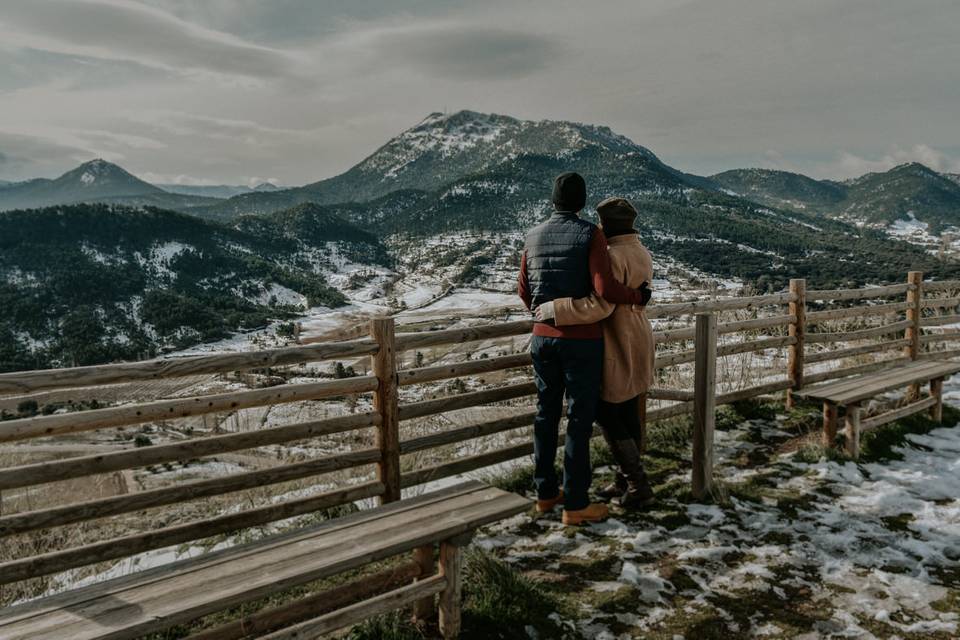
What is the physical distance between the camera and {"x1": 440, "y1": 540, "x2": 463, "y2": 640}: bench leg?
2.74 meters

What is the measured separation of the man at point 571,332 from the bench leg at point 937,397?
13.8 feet

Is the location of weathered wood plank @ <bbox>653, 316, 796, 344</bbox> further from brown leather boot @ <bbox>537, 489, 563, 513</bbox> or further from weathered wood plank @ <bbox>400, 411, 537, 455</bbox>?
brown leather boot @ <bbox>537, 489, 563, 513</bbox>

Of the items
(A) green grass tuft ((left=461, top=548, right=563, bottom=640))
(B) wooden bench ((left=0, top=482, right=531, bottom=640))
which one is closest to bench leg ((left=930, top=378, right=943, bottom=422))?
(A) green grass tuft ((left=461, top=548, right=563, bottom=640))

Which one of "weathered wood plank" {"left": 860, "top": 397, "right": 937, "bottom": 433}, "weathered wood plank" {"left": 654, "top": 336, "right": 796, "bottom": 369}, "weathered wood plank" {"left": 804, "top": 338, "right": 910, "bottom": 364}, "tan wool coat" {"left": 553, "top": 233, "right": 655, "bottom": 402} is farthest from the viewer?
"weathered wood plank" {"left": 804, "top": 338, "right": 910, "bottom": 364}

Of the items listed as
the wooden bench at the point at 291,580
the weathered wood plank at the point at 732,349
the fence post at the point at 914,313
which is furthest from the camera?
the fence post at the point at 914,313

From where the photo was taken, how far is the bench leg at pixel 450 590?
274cm

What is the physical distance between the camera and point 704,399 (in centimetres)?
428

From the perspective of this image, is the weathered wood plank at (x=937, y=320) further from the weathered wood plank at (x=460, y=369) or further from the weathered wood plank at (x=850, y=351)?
the weathered wood plank at (x=460, y=369)

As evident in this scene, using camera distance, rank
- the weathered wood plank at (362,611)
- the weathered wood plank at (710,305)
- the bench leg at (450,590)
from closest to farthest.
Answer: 1. the weathered wood plank at (362,611)
2. the bench leg at (450,590)
3. the weathered wood plank at (710,305)

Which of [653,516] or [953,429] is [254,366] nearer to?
[653,516]

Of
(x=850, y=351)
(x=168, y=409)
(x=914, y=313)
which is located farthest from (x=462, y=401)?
(x=914, y=313)

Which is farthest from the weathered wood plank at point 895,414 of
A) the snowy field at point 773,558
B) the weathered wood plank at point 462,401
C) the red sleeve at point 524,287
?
the red sleeve at point 524,287

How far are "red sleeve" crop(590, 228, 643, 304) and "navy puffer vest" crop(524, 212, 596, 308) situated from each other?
1.6 inches

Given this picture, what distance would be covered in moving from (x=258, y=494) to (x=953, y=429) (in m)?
6.86
